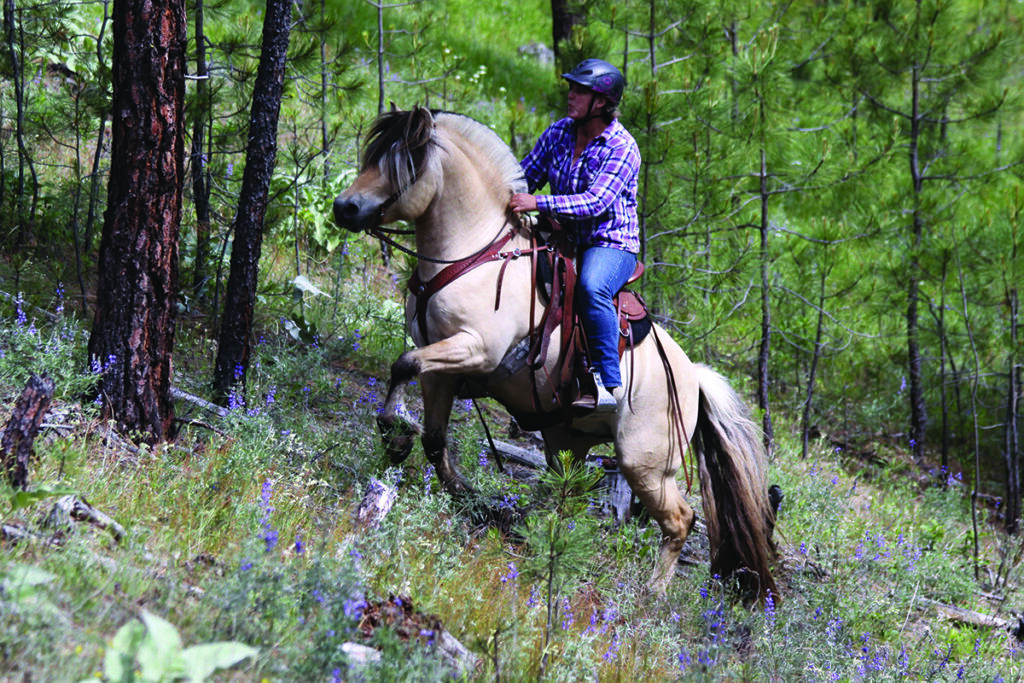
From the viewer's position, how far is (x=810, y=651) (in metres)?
5.07

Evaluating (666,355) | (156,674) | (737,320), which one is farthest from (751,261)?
(156,674)

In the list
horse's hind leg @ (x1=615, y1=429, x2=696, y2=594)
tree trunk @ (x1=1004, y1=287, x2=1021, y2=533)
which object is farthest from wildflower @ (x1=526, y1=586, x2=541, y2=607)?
tree trunk @ (x1=1004, y1=287, x2=1021, y2=533)

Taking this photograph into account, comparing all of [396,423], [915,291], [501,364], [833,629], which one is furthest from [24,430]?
[915,291]

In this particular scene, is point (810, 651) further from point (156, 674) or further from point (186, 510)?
point (156, 674)

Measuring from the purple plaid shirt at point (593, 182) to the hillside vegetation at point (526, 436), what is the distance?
1.71 meters

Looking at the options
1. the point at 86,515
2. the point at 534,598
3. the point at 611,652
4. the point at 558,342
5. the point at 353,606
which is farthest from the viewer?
the point at 558,342

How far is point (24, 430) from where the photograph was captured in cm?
361

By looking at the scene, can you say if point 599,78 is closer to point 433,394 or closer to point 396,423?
point 433,394

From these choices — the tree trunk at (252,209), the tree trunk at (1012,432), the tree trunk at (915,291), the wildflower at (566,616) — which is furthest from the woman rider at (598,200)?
the tree trunk at (915,291)

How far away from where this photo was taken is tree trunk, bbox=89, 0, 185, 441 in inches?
188

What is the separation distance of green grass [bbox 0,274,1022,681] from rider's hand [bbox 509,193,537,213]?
170 centimetres

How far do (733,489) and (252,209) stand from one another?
390cm

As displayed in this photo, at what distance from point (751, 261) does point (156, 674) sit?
7.91 m

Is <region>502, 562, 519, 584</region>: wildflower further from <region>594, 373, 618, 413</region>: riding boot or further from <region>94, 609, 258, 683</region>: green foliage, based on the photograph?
<region>94, 609, 258, 683</region>: green foliage
